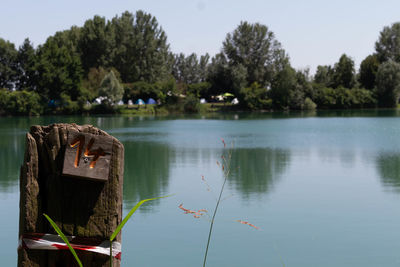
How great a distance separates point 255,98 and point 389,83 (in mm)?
21376

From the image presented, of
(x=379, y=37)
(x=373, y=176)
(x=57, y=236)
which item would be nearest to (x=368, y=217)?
(x=373, y=176)

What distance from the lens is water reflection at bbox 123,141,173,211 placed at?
505 inches

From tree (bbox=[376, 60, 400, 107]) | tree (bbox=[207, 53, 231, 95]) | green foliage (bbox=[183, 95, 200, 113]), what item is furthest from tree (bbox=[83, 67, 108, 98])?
tree (bbox=[376, 60, 400, 107])

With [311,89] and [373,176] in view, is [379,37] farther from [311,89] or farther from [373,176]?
[373,176]

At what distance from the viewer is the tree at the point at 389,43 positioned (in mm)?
95062

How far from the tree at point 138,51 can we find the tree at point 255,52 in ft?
39.0

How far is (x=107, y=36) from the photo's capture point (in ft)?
285

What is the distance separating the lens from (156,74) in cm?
9075

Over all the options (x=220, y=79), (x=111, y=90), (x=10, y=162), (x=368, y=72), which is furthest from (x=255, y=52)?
(x=10, y=162)

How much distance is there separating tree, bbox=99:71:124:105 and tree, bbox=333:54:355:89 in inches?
1441

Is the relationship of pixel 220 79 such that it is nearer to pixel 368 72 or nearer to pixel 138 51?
pixel 138 51

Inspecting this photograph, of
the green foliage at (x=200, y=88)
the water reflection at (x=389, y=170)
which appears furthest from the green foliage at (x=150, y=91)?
the water reflection at (x=389, y=170)

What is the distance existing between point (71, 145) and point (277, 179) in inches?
514

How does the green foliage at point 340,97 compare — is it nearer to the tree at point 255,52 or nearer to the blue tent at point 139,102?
the tree at point 255,52
